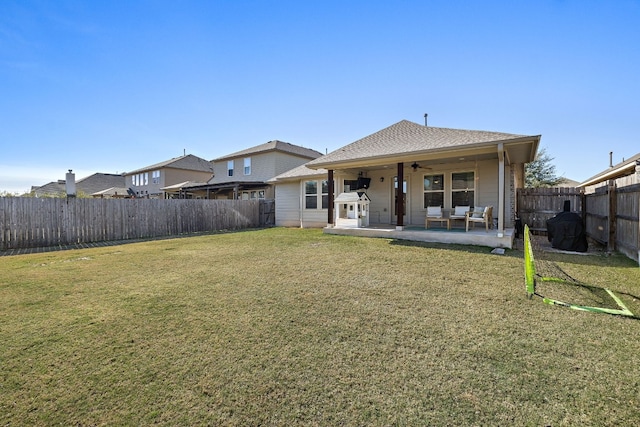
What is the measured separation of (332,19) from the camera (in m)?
9.30

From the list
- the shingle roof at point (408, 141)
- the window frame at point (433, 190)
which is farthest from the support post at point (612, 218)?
the window frame at point (433, 190)

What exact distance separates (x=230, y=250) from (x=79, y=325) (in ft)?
16.6

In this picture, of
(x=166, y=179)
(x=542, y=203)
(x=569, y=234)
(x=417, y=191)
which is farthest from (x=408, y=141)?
(x=166, y=179)

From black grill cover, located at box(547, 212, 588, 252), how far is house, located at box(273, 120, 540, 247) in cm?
134

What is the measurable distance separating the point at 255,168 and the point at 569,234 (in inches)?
735

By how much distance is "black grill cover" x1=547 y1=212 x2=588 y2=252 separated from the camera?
24.4ft

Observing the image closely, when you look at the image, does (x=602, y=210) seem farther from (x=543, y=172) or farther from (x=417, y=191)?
(x=543, y=172)

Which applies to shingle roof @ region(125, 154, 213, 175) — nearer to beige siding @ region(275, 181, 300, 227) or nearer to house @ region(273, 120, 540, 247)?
beige siding @ region(275, 181, 300, 227)

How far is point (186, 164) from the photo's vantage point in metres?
30.5

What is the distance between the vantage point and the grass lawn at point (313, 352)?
1.94m

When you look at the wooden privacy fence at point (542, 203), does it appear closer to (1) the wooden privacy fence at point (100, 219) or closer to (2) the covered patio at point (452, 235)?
(2) the covered patio at point (452, 235)

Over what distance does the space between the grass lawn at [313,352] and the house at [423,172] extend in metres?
4.41

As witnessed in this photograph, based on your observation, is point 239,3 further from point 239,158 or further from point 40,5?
point 239,158

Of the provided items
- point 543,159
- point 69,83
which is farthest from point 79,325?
point 543,159
